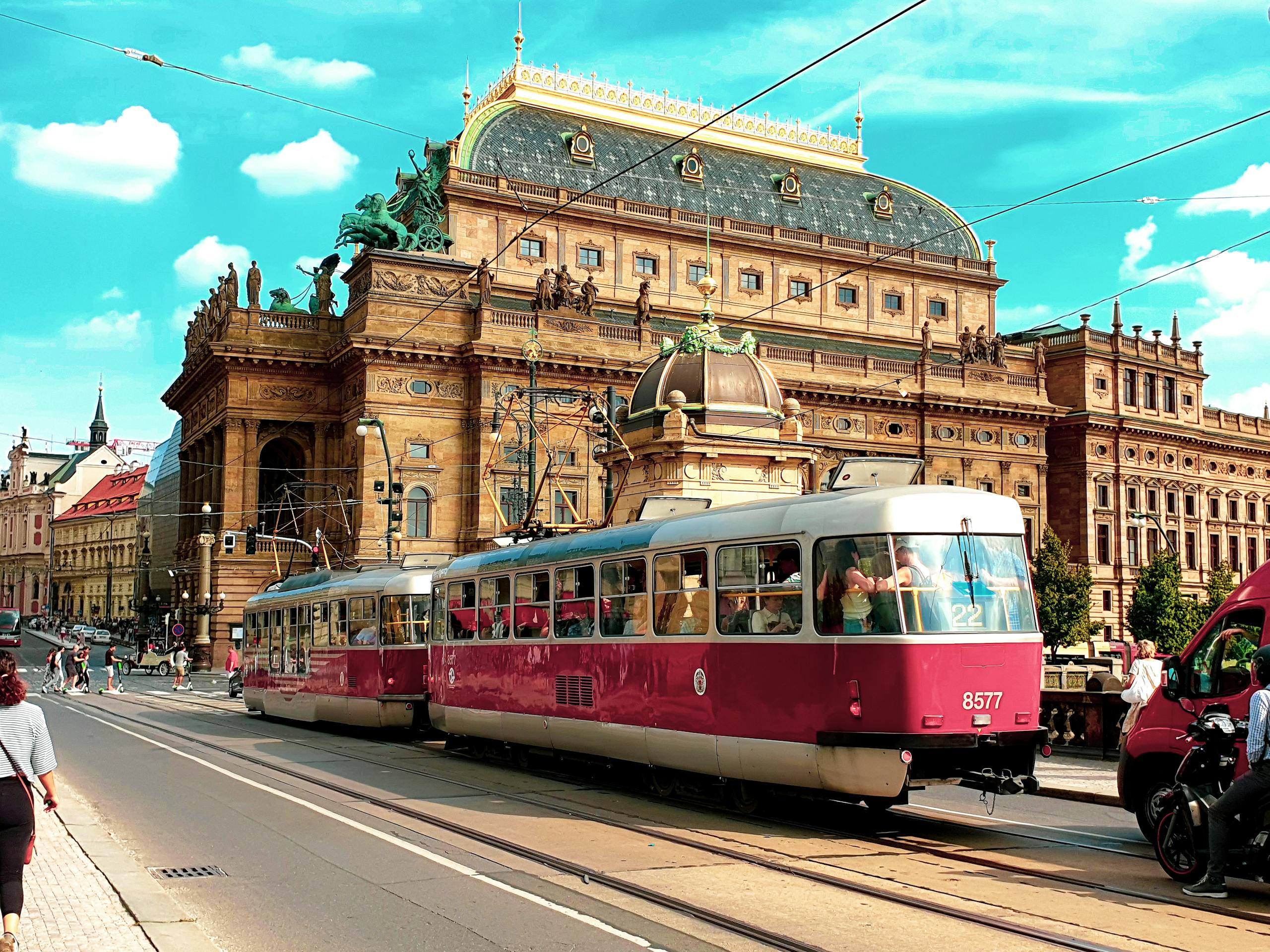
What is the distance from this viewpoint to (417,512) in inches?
2185

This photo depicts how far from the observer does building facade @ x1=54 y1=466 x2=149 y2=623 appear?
425 ft

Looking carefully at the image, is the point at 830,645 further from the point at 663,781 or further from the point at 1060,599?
the point at 1060,599

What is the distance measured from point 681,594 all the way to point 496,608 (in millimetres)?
5268

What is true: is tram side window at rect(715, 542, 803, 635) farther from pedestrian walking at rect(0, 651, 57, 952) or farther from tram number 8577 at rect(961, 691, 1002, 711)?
pedestrian walking at rect(0, 651, 57, 952)

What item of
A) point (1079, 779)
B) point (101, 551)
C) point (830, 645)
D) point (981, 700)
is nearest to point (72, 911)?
point (830, 645)

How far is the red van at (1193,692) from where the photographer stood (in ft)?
34.9

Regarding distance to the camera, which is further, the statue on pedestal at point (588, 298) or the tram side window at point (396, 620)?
the statue on pedestal at point (588, 298)

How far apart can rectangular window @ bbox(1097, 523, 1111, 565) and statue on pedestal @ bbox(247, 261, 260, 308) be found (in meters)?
46.7

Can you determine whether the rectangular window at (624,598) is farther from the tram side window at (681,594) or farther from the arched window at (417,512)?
the arched window at (417,512)

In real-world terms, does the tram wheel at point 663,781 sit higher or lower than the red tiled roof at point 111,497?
lower

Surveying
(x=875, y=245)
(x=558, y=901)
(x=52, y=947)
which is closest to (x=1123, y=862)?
(x=558, y=901)

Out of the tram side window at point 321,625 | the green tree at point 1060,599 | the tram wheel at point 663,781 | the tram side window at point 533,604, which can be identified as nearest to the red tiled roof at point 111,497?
the green tree at point 1060,599

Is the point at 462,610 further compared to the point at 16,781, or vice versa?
the point at 462,610

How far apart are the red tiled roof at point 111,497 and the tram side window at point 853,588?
12242cm
